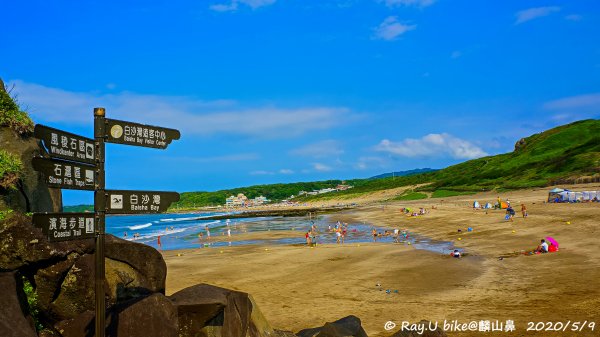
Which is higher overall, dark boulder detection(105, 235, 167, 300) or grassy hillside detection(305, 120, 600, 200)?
grassy hillside detection(305, 120, 600, 200)

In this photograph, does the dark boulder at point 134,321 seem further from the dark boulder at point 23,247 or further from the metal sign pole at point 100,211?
the dark boulder at point 23,247

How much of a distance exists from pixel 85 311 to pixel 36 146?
5312 mm

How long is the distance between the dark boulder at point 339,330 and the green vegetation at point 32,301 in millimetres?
6414

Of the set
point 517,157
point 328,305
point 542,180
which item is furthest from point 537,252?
point 517,157

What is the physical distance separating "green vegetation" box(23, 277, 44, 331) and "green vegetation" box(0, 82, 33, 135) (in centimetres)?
466

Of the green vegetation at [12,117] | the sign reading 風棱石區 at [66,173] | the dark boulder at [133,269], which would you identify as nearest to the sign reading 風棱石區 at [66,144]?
the sign reading 風棱石區 at [66,173]

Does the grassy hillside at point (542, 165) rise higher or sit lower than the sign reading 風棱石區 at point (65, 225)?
higher

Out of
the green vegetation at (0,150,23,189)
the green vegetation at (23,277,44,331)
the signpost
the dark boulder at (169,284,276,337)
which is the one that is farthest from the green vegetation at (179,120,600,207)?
the green vegetation at (23,277,44,331)

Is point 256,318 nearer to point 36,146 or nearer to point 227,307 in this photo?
point 227,307

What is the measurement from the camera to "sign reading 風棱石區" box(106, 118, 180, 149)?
6867 millimetres

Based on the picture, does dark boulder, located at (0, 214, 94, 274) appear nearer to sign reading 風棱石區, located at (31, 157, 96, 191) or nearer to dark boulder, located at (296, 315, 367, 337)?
sign reading 風棱石區, located at (31, 157, 96, 191)

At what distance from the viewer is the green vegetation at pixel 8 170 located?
9.81 metres

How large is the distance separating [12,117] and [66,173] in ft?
20.8

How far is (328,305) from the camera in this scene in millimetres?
17109
